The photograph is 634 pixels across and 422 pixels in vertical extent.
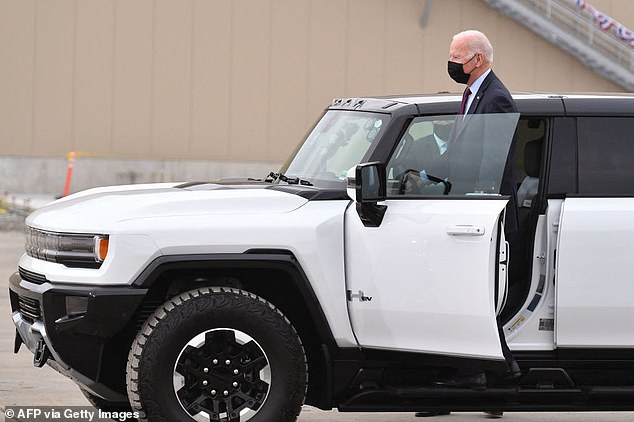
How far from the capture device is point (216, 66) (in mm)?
29156

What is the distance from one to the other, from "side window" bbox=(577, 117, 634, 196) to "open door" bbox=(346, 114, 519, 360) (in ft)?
1.53

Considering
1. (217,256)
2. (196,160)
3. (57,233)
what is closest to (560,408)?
(217,256)

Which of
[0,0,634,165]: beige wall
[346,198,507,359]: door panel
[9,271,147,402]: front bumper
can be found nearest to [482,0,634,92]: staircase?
[0,0,634,165]: beige wall

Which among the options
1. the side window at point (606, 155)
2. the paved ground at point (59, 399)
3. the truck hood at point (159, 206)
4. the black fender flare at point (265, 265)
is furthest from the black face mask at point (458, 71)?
the paved ground at point (59, 399)

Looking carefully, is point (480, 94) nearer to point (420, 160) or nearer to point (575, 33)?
point (420, 160)

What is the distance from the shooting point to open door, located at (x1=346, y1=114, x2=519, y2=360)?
20.5 feet

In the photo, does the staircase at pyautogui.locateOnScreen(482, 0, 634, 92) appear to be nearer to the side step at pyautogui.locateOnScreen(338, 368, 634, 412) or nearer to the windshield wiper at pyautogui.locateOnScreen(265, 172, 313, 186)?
the windshield wiper at pyautogui.locateOnScreen(265, 172, 313, 186)

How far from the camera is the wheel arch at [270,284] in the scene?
6278 millimetres

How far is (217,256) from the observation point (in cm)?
629

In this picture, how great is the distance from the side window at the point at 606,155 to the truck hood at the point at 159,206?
4.79 feet

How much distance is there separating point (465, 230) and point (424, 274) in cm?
29

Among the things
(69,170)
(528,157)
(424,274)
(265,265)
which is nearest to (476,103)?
(528,157)

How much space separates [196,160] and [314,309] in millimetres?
23154

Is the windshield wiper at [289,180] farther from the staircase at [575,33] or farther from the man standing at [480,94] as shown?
the staircase at [575,33]
